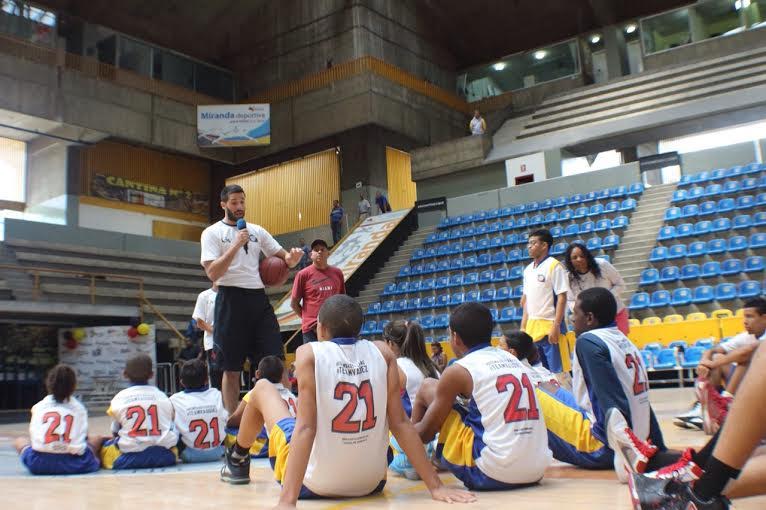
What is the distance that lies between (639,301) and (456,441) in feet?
26.1

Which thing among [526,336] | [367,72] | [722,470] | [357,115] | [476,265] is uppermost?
[367,72]

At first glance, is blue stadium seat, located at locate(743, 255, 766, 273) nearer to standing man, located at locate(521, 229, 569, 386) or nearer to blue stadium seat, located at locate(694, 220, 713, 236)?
blue stadium seat, located at locate(694, 220, 713, 236)

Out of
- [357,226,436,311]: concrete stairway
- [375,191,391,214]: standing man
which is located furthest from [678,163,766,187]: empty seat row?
[375,191,391,214]: standing man

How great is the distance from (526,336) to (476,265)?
914cm

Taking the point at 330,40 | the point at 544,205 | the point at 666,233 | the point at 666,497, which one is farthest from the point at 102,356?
the point at 330,40

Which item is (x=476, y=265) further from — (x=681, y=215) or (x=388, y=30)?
(x=388, y=30)

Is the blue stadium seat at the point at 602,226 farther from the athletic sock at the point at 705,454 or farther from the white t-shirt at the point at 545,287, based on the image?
the athletic sock at the point at 705,454

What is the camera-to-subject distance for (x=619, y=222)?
12.6 metres

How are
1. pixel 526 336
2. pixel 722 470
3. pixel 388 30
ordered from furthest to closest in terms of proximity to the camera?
pixel 388 30 → pixel 526 336 → pixel 722 470

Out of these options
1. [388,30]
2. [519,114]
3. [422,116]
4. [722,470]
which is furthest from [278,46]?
[722,470]

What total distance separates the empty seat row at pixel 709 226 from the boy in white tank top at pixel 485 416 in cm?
940

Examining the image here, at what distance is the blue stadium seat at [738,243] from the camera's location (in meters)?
10.4

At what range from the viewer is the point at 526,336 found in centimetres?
407

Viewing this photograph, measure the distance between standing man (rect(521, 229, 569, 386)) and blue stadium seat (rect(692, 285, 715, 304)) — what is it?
17.8 ft
